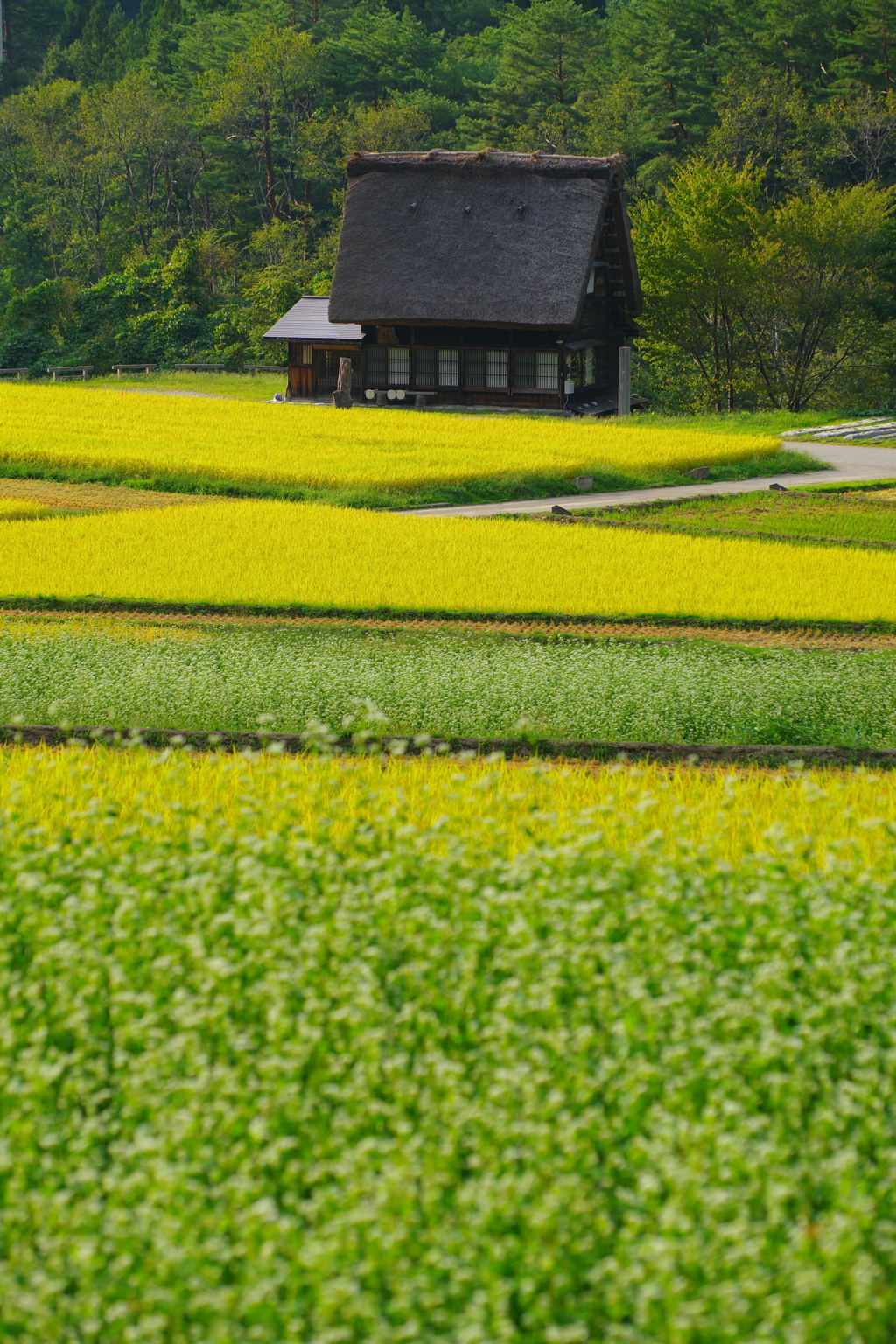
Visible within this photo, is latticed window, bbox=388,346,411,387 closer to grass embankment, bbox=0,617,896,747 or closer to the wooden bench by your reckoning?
the wooden bench

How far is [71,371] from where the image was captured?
146ft

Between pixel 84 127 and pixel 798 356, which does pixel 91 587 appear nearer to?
pixel 798 356

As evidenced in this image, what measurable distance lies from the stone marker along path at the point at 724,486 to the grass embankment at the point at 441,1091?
14.5 m

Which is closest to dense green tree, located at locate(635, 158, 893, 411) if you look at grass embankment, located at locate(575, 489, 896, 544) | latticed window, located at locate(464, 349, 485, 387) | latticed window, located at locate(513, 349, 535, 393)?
latticed window, located at locate(513, 349, 535, 393)

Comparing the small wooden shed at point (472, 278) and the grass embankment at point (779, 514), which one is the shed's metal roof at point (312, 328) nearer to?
the small wooden shed at point (472, 278)

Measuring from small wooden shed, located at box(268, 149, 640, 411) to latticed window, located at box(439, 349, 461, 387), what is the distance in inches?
Result: 1.3

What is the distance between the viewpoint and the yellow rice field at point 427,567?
45.3 feet

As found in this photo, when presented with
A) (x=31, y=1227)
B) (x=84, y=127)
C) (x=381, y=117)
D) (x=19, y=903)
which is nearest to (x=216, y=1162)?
(x=31, y=1227)

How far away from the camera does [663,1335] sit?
131 inches

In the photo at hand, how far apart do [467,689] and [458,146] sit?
158ft

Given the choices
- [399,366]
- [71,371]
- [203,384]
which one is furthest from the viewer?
[71,371]

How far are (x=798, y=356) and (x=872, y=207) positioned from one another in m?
4.26

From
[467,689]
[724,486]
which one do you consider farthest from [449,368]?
[467,689]

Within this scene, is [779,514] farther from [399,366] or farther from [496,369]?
[399,366]
